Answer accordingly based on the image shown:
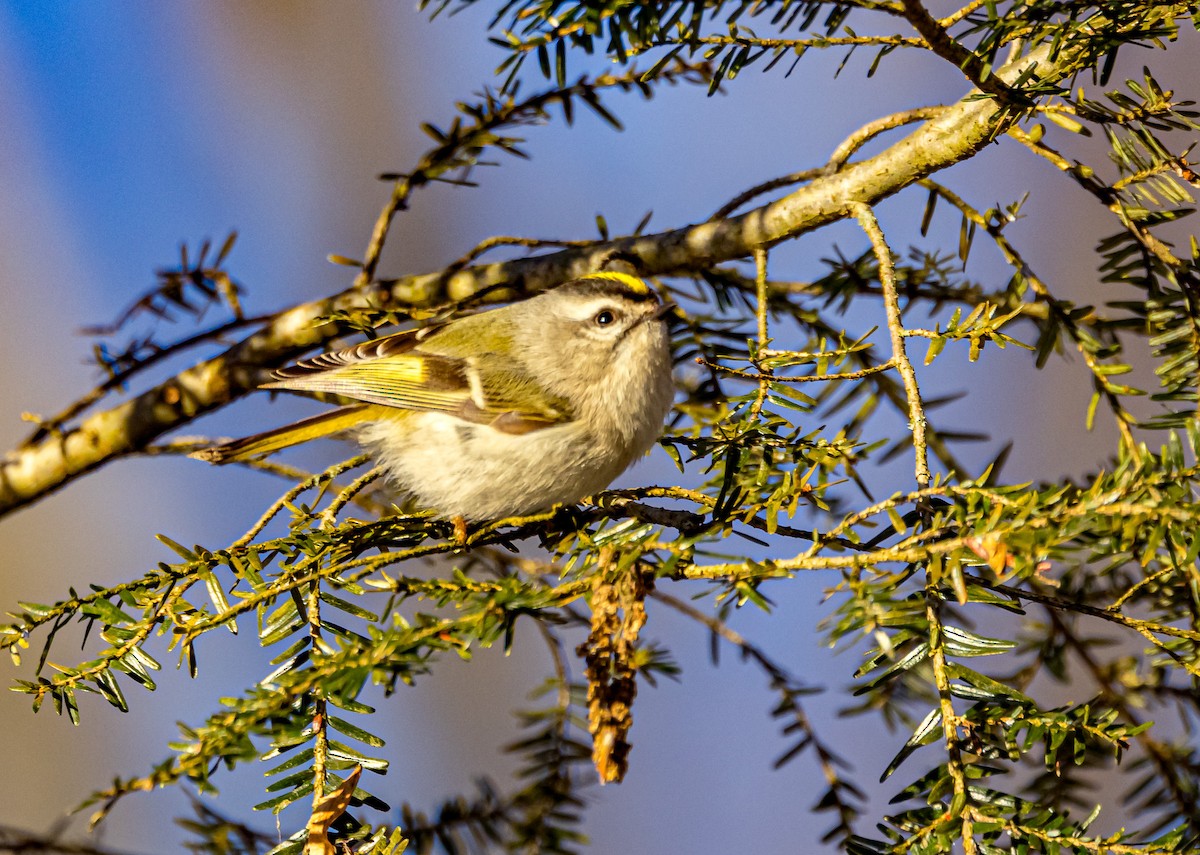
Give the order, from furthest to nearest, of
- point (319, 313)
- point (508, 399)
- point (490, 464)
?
1. point (508, 399)
2. point (490, 464)
3. point (319, 313)

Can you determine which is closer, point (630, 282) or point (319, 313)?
point (319, 313)

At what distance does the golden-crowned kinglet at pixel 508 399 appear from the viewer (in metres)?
1.20

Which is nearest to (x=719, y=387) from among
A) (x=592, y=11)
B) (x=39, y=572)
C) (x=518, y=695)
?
(x=592, y=11)

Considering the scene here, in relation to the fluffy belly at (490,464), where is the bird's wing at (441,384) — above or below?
above

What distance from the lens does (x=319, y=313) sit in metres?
1.08

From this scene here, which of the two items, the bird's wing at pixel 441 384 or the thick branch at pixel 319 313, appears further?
the bird's wing at pixel 441 384

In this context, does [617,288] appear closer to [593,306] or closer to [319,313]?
[593,306]

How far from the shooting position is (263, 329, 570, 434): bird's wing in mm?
1329

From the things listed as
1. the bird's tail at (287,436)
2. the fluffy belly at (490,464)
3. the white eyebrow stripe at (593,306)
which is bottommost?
the fluffy belly at (490,464)

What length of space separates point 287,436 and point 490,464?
0.94 feet

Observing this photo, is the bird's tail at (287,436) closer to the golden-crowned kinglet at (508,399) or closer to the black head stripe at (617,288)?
the golden-crowned kinglet at (508,399)

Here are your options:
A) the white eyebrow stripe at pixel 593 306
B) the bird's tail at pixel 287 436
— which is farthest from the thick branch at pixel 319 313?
the white eyebrow stripe at pixel 593 306

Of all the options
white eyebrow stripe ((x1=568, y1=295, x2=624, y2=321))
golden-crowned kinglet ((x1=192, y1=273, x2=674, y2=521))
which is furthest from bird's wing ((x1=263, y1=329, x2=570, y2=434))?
white eyebrow stripe ((x1=568, y1=295, x2=624, y2=321))

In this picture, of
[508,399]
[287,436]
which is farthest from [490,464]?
[287,436]
